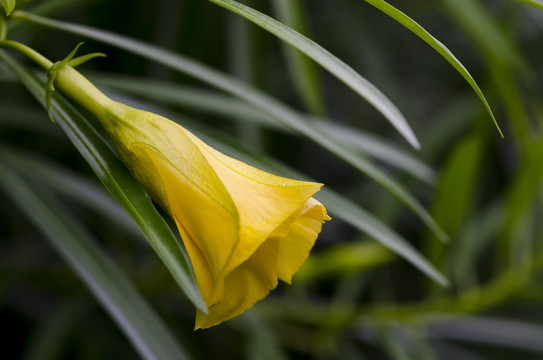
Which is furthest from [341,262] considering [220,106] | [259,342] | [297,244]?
[297,244]

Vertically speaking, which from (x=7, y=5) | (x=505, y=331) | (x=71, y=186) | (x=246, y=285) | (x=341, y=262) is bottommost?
(x=505, y=331)

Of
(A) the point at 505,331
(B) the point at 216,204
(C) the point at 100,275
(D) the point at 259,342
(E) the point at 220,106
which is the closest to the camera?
(B) the point at 216,204

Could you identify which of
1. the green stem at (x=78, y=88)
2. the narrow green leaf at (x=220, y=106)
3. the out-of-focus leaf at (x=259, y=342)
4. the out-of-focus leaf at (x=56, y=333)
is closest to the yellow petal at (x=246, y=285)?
the green stem at (x=78, y=88)

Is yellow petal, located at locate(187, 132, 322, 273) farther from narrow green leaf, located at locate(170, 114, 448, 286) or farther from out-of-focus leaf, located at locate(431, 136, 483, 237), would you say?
out-of-focus leaf, located at locate(431, 136, 483, 237)

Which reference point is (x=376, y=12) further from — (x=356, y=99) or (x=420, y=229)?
(x=420, y=229)

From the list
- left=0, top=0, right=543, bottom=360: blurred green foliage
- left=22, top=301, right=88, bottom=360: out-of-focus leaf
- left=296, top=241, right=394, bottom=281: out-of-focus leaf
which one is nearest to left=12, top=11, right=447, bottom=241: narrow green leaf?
left=0, top=0, right=543, bottom=360: blurred green foliage

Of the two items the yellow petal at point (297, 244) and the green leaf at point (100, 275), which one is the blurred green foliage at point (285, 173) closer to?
the green leaf at point (100, 275)

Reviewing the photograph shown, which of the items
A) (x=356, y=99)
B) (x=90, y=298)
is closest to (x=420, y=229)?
(x=356, y=99)

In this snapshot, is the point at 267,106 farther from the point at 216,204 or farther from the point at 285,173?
the point at 216,204
